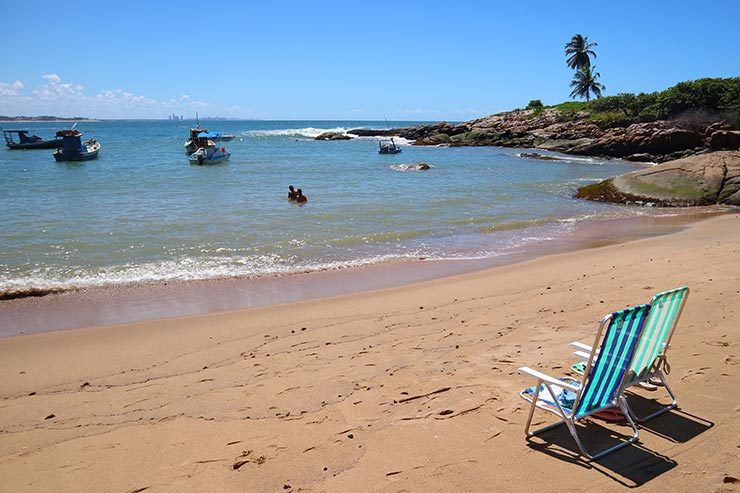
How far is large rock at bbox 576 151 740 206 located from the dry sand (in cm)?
1239

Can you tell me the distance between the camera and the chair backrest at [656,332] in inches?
174

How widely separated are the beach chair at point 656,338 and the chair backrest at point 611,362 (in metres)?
0.15

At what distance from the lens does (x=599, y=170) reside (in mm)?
35500

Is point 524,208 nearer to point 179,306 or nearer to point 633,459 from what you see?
point 179,306

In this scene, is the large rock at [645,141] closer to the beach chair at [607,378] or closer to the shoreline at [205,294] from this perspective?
the shoreline at [205,294]

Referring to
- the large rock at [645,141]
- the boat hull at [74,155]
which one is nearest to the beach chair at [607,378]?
the large rock at [645,141]

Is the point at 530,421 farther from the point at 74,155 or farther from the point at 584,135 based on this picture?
the point at 584,135

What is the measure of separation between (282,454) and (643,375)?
3070 millimetres

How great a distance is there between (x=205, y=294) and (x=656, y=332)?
7.85 m

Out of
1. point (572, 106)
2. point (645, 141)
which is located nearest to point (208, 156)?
point (645, 141)

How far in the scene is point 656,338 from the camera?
15.0ft

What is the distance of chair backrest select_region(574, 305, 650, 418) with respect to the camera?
13.4ft

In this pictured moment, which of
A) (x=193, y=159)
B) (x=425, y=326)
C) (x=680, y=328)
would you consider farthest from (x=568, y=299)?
(x=193, y=159)

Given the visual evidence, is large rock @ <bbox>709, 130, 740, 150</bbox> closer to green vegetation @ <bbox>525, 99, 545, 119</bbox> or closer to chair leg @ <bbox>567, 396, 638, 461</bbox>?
chair leg @ <bbox>567, 396, 638, 461</bbox>
